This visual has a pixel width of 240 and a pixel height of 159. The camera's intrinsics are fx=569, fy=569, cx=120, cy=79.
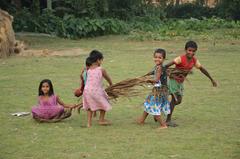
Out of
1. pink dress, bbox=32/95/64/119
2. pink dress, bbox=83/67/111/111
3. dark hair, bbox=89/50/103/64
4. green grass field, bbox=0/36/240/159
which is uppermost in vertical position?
dark hair, bbox=89/50/103/64

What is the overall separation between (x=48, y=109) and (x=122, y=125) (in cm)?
108

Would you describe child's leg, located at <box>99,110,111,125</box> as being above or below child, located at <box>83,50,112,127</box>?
below

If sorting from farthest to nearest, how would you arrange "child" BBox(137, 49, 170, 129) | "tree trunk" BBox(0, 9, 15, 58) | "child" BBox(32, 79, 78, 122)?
1. "tree trunk" BBox(0, 9, 15, 58)
2. "child" BBox(32, 79, 78, 122)
3. "child" BBox(137, 49, 170, 129)

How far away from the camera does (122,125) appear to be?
25.7 ft

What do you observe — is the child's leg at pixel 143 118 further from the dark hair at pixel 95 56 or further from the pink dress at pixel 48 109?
the pink dress at pixel 48 109

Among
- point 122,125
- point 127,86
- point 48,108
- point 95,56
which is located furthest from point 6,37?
point 122,125

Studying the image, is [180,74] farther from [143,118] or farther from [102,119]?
[102,119]

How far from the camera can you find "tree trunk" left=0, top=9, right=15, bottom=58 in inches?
634

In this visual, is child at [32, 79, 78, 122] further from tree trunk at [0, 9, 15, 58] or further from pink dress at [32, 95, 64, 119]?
tree trunk at [0, 9, 15, 58]

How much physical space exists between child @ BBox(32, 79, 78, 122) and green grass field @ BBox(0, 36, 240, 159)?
14 cm

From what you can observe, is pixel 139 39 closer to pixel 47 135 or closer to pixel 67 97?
pixel 67 97

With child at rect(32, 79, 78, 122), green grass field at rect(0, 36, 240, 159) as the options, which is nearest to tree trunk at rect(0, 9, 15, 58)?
green grass field at rect(0, 36, 240, 159)

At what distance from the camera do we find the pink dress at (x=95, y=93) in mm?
7840

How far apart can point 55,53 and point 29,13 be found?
23.3ft
